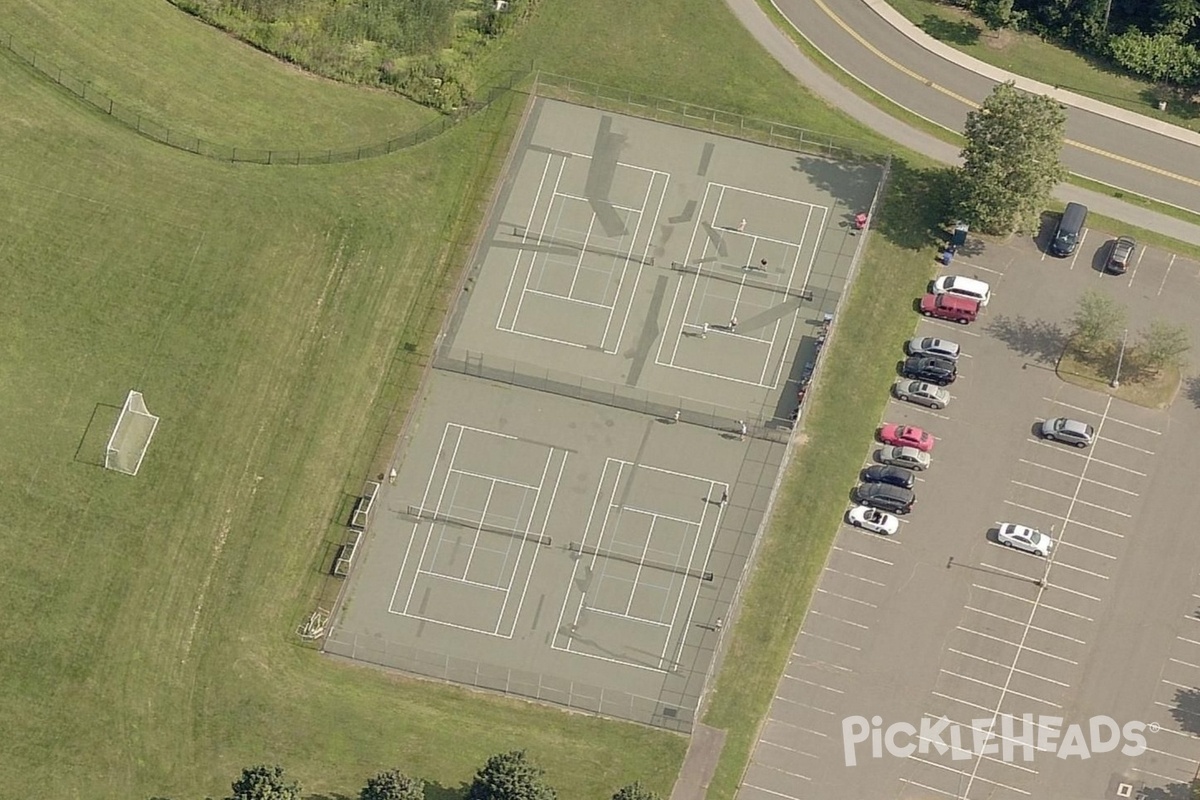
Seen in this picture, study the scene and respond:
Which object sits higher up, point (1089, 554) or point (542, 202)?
point (542, 202)

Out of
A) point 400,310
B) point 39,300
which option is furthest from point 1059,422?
point 39,300

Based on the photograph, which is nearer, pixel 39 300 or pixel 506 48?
pixel 39 300

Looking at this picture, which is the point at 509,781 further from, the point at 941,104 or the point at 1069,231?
the point at 941,104

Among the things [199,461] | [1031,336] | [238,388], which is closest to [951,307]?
[1031,336]

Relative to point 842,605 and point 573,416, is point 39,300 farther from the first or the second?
point 842,605

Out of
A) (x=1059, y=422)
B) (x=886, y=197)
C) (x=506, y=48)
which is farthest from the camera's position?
(x=506, y=48)

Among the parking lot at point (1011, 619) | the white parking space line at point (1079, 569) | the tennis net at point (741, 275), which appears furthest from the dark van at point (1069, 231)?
the white parking space line at point (1079, 569)

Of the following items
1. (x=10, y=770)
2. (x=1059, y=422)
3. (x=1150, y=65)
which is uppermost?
(x=1150, y=65)
